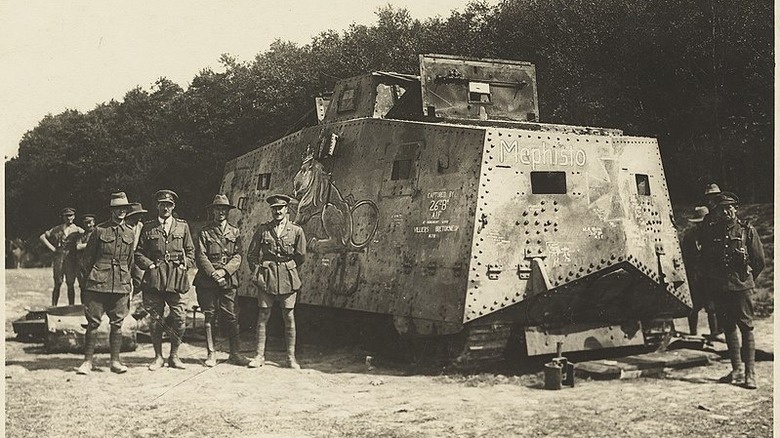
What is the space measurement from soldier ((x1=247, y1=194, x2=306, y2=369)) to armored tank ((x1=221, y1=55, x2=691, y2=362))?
0.58m

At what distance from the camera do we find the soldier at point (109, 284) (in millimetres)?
7895

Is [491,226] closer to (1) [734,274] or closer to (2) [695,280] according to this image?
(1) [734,274]

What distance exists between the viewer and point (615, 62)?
15398 mm

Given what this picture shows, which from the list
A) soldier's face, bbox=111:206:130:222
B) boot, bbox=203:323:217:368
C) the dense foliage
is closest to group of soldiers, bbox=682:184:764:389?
the dense foliage

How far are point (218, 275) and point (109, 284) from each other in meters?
1.12

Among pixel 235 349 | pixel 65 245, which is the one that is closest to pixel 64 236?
pixel 65 245

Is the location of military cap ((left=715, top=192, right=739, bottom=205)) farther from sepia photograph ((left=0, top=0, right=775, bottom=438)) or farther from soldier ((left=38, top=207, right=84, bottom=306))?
soldier ((left=38, top=207, right=84, bottom=306))

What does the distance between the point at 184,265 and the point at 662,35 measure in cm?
944

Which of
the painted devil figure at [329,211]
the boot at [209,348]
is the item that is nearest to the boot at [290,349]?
the boot at [209,348]

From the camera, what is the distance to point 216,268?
8617mm

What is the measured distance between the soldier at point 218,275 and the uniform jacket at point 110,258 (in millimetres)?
790

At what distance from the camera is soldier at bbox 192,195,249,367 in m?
8.57

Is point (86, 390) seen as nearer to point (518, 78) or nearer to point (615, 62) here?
point (518, 78)

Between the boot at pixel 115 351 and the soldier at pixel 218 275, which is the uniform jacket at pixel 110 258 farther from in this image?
the soldier at pixel 218 275
